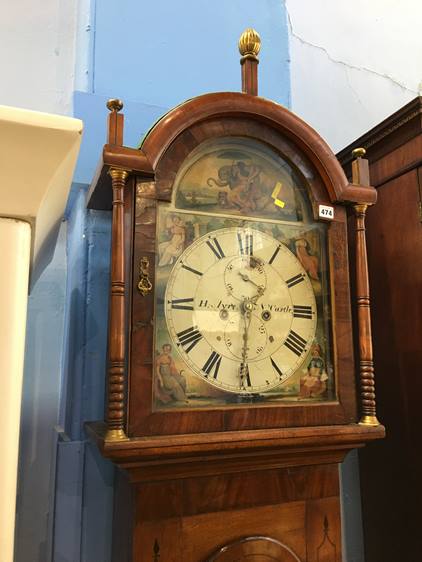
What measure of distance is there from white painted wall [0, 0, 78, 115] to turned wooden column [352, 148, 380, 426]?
67cm

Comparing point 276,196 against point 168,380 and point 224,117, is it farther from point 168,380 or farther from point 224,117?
point 168,380

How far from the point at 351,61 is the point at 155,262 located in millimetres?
1087

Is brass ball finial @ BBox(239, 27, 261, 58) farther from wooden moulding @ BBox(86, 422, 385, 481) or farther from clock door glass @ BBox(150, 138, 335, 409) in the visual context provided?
wooden moulding @ BBox(86, 422, 385, 481)

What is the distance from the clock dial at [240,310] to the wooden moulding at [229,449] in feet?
0.30

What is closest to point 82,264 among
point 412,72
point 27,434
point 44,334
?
point 44,334

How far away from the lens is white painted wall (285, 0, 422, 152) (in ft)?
4.60

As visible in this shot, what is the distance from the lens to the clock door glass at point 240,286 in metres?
0.81

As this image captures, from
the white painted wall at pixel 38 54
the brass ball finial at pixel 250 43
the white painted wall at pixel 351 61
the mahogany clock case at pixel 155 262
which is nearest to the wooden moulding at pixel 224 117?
the mahogany clock case at pixel 155 262

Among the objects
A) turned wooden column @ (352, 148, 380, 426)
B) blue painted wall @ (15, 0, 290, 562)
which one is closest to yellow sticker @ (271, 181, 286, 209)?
turned wooden column @ (352, 148, 380, 426)

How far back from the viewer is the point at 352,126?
4.82 ft

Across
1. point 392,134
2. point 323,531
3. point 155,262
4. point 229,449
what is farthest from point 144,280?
point 392,134

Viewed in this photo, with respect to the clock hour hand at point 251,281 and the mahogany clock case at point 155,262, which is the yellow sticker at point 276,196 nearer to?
the mahogany clock case at point 155,262

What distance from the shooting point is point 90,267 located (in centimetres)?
104

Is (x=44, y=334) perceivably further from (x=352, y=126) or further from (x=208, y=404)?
(x=352, y=126)
